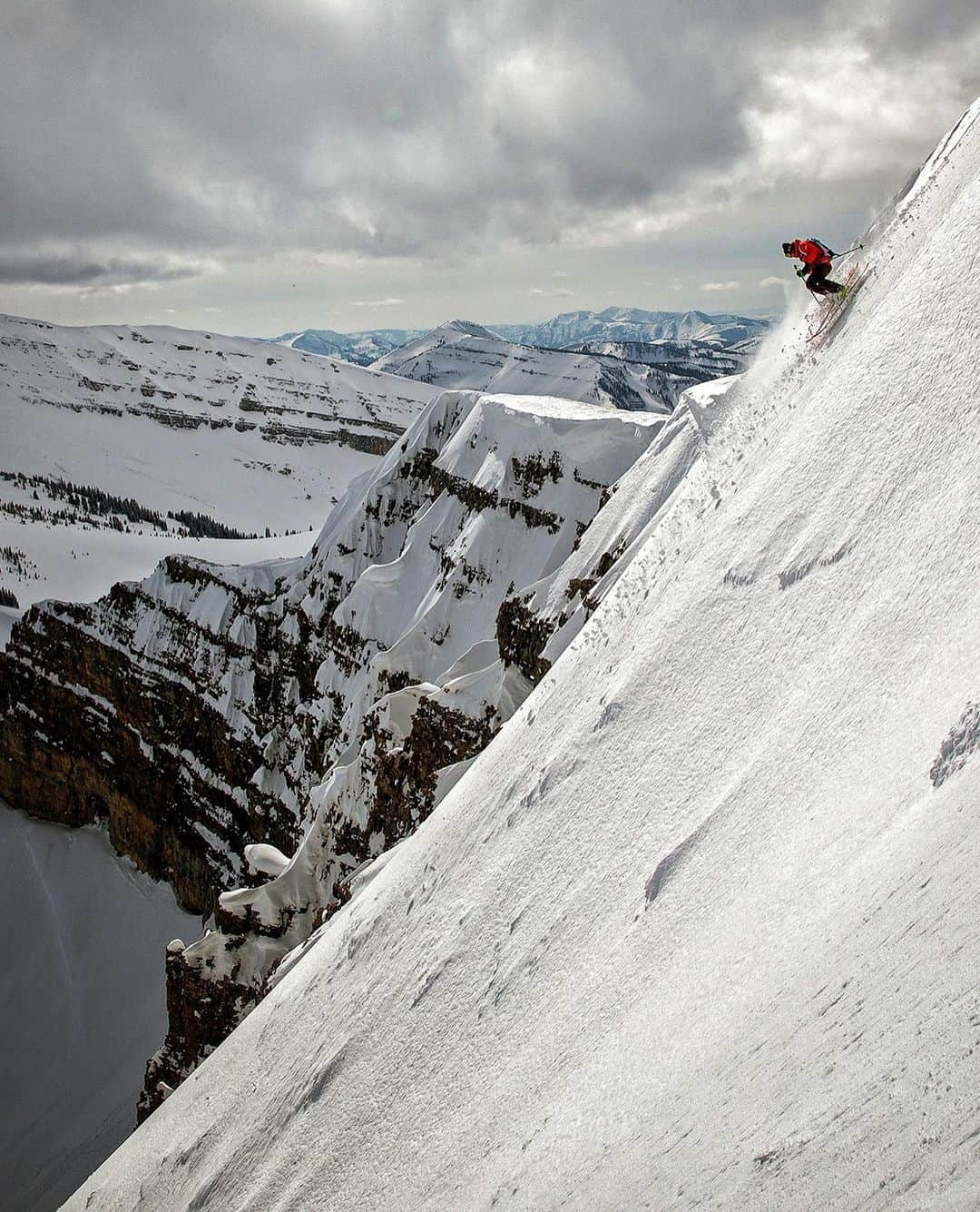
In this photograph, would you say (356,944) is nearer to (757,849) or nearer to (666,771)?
(666,771)

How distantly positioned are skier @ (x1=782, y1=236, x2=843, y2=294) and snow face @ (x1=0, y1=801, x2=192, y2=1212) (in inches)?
2073

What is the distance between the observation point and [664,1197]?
605 centimetres

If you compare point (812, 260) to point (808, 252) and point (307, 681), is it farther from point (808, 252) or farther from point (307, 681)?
point (307, 681)

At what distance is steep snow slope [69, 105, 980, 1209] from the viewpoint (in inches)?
216

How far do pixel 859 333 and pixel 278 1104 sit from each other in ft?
61.8

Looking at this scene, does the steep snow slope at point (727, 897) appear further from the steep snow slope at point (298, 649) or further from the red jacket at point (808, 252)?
the steep snow slope at point (298, 649)

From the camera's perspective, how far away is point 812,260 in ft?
48.9

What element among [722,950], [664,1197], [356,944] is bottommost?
[356,944]

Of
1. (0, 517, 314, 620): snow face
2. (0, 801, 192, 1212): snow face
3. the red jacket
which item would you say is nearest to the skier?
the red jacket

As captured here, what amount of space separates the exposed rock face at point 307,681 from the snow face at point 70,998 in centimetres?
298

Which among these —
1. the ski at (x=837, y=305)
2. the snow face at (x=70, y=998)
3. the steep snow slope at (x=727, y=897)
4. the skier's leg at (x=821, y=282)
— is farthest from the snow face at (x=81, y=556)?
the steep snow slope at (x=727, y=897)

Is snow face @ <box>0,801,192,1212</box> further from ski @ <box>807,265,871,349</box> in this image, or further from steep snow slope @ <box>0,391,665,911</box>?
ski @ <box>807,265,871,349</box>

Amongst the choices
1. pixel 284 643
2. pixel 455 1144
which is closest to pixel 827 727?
pixel 455 1144

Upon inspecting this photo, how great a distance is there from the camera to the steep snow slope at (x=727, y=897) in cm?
548
